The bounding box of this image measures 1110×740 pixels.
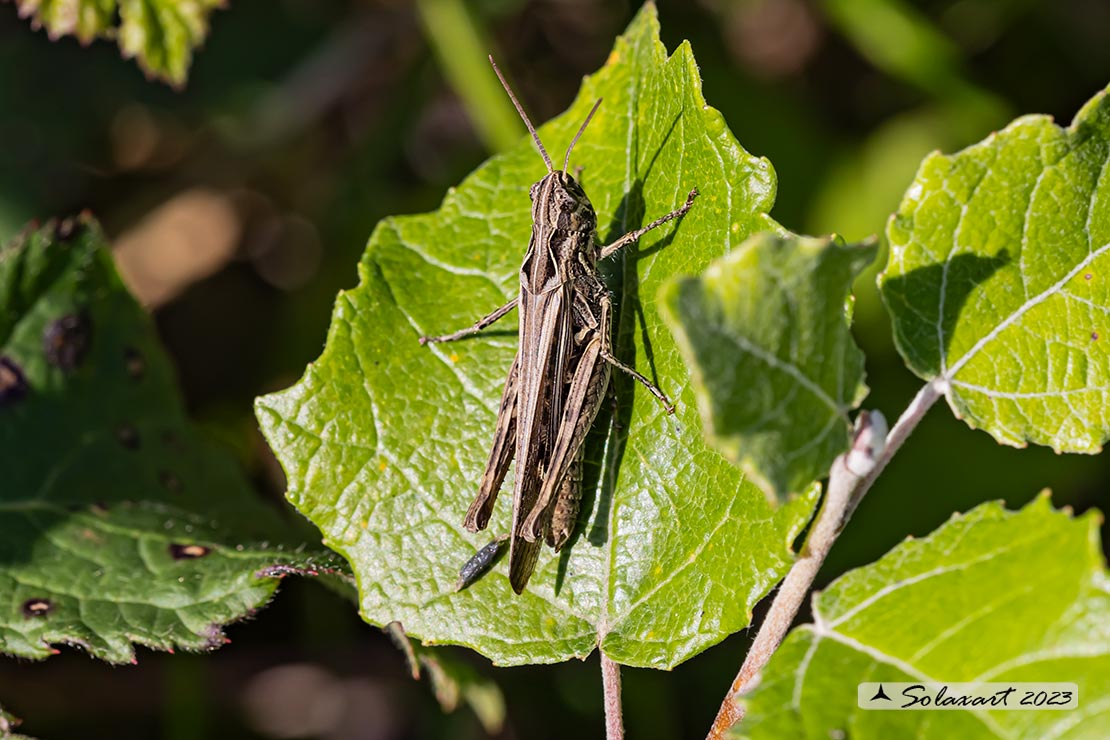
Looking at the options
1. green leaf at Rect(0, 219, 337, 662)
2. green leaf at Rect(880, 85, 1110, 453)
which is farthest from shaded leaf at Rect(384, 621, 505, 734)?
green leaf at Rect(880, 85, 1110, 453)

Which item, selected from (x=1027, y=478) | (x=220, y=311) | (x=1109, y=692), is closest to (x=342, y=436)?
(x=1109, y=692)

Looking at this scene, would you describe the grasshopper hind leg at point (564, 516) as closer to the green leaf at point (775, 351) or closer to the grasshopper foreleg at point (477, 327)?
the grasshopper foreleg at point (477, 327)

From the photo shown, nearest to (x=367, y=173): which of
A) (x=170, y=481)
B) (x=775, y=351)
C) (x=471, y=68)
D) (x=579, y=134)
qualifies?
(x=471, y=68)

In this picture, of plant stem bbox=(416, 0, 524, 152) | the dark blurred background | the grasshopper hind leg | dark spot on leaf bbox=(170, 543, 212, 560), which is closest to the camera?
the grasshopper hind leg

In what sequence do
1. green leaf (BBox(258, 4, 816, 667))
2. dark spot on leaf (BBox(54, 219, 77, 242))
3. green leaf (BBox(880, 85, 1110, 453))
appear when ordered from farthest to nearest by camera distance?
dark spot on leaf (BBox(54, 219, 77, 242)) < green leaf (BBox(258, 4, 816, 667)) < green leaf (BBox(880, 85, 1110, 453))

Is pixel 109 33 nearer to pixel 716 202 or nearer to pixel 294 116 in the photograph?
pixel 294 116

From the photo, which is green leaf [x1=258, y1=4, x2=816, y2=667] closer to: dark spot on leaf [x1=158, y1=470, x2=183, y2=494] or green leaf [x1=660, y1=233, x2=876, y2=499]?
green leaf [x1=660, y1=233, x2=876, y2=499]

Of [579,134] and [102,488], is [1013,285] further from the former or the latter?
[102,488]

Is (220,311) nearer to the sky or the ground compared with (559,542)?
nearer to the sky
